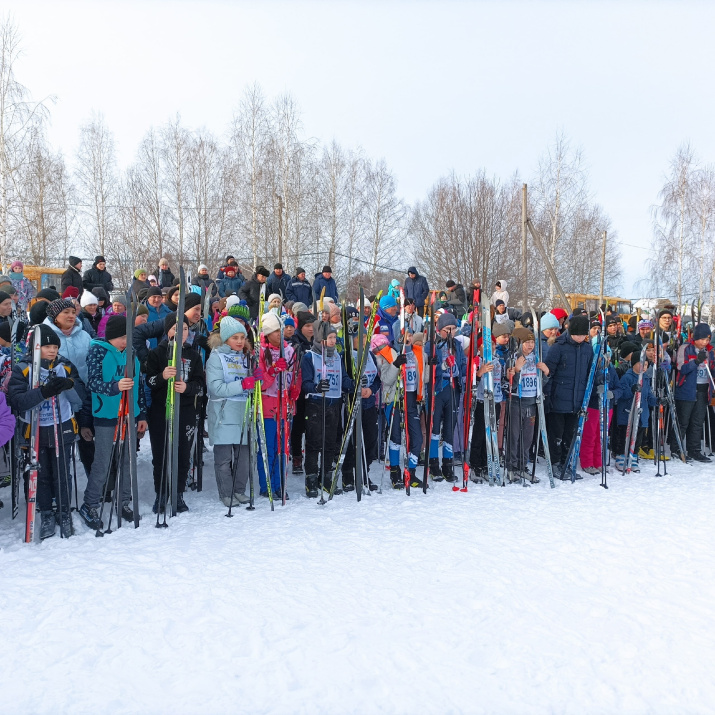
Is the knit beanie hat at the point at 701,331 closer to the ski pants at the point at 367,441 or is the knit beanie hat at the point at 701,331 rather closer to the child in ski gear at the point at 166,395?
the ski pants at the point at 367,441

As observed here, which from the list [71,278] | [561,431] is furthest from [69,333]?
[561,431]

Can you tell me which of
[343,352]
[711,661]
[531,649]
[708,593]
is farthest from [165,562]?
[708,593]

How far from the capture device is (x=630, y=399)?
7051mm

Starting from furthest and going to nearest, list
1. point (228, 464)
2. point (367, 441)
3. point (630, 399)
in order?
point (630, 399), point (367, 441), point (228, 464)

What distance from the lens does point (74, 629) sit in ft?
9.41

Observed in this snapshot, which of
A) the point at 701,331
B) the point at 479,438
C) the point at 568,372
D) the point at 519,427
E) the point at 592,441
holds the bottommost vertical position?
the point at 592,441

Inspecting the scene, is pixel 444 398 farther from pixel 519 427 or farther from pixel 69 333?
pixel 69 333

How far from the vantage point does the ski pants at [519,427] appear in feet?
20.3

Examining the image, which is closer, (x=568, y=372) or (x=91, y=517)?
(x=91, y=517)

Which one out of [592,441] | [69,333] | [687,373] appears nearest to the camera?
[69,333]

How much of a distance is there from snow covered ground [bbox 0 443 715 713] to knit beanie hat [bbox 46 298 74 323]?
5.27 ft

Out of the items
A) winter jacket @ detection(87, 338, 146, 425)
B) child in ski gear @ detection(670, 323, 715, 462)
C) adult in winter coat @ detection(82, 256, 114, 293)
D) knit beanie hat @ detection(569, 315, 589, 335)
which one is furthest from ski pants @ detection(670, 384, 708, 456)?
adult in winter coat @ detection(82, 256, 114, 293)

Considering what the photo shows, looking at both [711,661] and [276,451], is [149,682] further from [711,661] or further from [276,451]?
[276,451]

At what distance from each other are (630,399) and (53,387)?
20.6 ft
